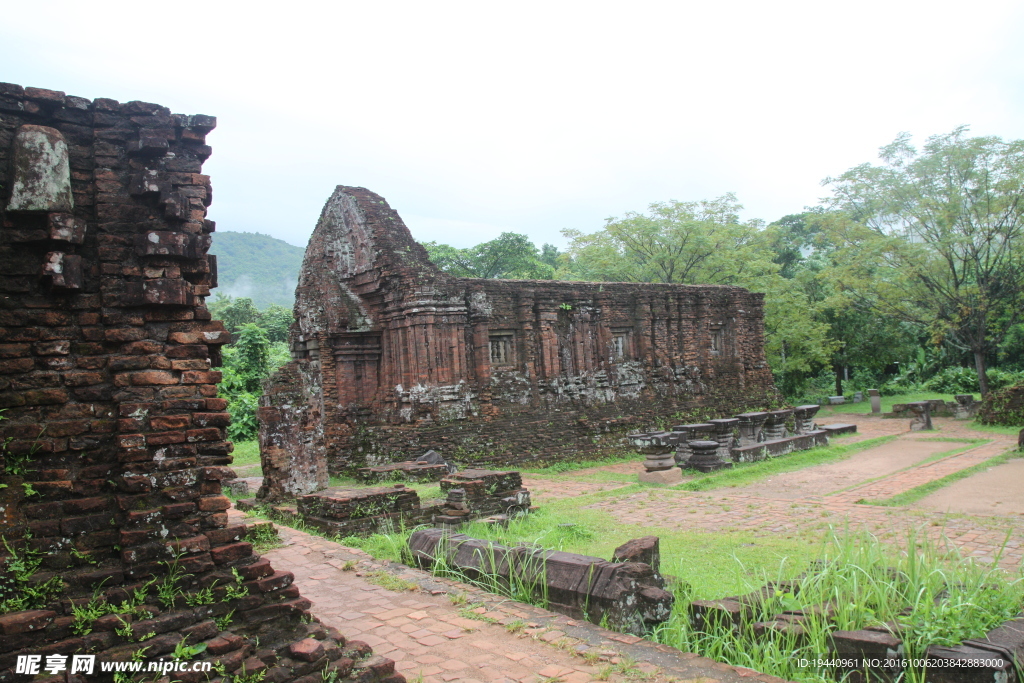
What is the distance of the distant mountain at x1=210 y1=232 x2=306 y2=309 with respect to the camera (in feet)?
299

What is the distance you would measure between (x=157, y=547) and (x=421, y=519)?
475cm

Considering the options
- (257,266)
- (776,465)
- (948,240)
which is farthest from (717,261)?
(257,266)

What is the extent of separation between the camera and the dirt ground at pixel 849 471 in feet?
34.6

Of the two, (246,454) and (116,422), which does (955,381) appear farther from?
(116,422)

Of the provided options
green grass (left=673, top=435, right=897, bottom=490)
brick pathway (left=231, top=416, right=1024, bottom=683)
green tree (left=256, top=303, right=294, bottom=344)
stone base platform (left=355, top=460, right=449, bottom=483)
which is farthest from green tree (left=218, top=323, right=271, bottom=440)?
brick pathway (left=231, top=416, right=1024, bottom=683)

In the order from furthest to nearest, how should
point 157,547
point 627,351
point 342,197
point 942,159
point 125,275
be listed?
point 942,159
point 627,351
point 342,197
point 125,275
point 157,547

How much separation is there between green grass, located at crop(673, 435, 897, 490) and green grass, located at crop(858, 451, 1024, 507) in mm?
2483

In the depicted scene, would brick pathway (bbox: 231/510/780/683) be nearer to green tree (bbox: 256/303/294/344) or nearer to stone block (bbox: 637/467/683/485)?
stone block (bbox: 637/467/683/485)

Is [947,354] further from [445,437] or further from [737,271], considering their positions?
[445,437]

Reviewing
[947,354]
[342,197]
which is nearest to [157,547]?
[342,197]

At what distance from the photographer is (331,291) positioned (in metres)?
14.2

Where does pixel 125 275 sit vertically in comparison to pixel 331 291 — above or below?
below

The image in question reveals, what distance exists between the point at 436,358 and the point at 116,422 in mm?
9485

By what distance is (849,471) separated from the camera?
39.7ft
